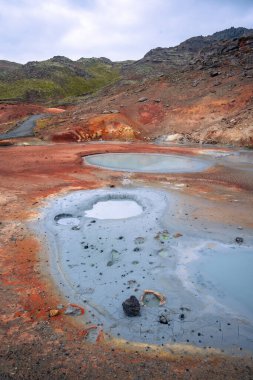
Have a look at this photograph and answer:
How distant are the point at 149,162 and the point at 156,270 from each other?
512 inches

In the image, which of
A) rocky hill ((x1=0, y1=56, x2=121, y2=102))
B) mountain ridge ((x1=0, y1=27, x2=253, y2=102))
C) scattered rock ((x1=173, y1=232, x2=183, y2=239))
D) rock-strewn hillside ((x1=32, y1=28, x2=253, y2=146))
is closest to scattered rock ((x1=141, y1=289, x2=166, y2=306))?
scattered rock ((x1=173, y1=232, x2=183, y2=239))

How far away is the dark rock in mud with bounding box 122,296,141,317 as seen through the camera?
20.8 feet

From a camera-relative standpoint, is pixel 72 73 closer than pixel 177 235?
No

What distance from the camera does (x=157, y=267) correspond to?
801 centimetres

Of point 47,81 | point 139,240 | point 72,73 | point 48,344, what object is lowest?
point 48,344

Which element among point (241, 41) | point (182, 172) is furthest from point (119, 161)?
point (241, 41)

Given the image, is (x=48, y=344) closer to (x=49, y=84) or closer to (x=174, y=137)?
(x=174, y=137)

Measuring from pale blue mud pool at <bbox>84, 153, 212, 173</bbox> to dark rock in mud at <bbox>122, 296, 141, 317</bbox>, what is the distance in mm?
11753

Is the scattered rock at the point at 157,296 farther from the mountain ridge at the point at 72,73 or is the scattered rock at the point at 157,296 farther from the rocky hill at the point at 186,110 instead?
the mountain ridge at the point at 72,73

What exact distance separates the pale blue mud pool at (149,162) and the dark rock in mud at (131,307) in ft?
38.6

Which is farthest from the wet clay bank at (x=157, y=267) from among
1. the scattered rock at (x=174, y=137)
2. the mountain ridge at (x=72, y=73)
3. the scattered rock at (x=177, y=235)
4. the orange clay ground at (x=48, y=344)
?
the mountain ridge at (x=72, y=73)

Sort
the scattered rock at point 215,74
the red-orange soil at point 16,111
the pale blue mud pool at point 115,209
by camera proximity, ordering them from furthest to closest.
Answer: the red-orange soil at point 16,111 < the scattered rock at point 215,74 < the pale blue mud pool at point 115,209

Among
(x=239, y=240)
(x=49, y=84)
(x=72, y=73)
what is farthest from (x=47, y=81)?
(x=239, y=240)

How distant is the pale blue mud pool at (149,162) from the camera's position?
723 inches
